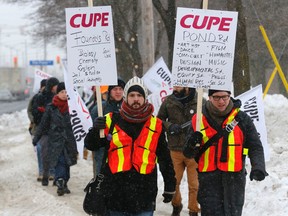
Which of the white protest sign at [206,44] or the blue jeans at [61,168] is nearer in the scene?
the white protest sign at [206,44]

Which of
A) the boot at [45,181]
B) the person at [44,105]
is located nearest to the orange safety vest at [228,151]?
the person at [44,105]

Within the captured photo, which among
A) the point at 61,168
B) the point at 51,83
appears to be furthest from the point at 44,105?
→ the point at 61,168

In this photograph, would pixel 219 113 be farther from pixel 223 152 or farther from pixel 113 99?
pixel 113 99

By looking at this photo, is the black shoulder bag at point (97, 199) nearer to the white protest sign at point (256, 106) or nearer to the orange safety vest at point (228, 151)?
the orange safety vest at point (228, 151)

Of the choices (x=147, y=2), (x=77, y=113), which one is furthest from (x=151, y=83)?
(x=147, y=2)

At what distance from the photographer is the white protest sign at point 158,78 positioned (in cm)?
1148

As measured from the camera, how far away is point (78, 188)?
442 inches

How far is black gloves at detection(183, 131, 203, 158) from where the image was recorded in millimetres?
5395

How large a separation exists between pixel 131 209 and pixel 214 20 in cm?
188

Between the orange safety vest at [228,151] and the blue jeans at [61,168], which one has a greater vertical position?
the orange safety vest at [228,151]

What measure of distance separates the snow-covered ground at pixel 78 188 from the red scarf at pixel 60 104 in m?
1.42

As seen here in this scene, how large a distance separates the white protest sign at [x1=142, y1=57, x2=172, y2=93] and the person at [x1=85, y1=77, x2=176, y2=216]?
20.4ft

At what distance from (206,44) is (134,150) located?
127 cm

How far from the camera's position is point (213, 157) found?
5488 millimetres
